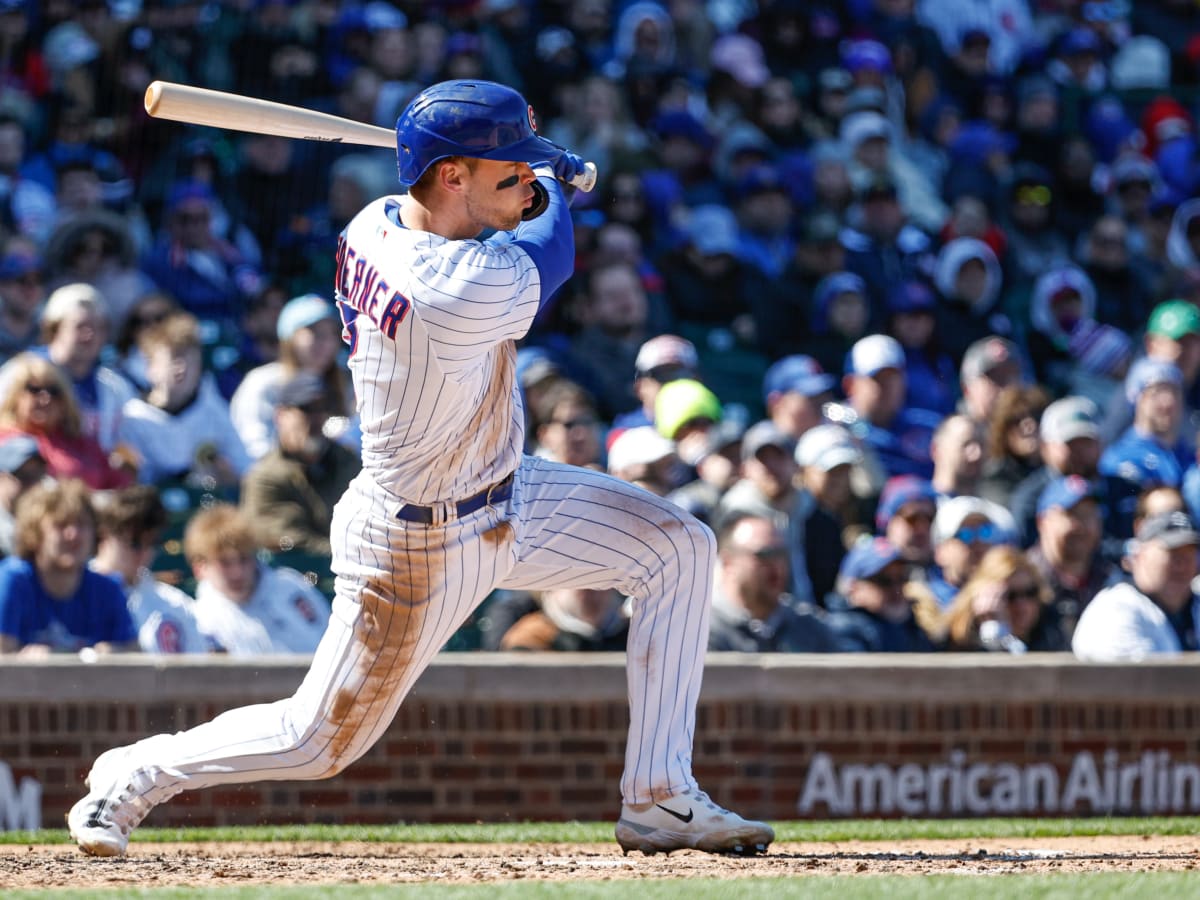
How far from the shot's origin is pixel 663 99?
466 inches

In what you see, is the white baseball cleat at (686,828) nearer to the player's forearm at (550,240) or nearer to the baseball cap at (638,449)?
the player's forearm at (550,240)

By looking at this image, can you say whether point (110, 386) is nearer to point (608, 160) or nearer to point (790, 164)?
point (608, 160)

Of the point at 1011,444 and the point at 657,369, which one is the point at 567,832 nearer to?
the point at 657,369

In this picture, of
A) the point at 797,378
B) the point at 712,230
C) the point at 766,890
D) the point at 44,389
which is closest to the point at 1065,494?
→ the point at 797,378

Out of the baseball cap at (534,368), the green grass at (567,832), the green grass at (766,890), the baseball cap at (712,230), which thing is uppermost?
the baseball cap at (712,230)

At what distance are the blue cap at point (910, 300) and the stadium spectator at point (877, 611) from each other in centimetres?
325

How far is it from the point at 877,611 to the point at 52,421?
3096 millimetres

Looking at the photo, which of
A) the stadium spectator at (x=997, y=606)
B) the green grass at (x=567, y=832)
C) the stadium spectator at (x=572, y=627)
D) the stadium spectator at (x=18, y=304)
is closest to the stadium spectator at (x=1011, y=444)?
the stadium spectator at (x=997, y=606)

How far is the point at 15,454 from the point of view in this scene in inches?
286

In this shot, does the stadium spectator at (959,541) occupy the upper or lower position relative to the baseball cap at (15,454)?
lower

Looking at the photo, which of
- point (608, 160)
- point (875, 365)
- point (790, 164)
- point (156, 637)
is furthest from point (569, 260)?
point (790, 164)

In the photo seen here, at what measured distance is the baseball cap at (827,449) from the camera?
27.5ft

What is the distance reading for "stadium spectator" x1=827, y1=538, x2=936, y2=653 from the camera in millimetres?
7359

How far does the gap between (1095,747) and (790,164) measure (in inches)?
219
